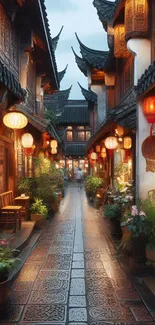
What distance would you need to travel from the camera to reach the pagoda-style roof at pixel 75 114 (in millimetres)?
48594

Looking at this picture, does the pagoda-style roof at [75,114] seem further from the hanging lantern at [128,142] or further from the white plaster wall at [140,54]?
the white plaster wall at [140,54]

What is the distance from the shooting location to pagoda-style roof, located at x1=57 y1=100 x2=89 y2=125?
48.6 m

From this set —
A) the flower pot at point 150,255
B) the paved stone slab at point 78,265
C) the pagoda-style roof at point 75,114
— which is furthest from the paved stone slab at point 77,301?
the pagoda-style roof at point 75,114

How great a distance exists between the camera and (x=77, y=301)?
18.0ft

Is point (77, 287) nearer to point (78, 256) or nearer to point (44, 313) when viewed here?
point (44, 313)

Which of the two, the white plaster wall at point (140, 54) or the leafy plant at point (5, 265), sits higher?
the white plaster wall at point (140, 54)

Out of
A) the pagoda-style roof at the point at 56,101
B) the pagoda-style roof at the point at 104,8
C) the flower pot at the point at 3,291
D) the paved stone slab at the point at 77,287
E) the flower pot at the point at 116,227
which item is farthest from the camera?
the pagoda-style roof at the point at 56,101

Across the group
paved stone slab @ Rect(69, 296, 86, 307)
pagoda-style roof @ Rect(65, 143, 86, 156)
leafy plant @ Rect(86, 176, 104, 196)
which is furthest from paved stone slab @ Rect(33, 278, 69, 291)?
pagoda-style roof @ Rect(65, 143, 86, 156)

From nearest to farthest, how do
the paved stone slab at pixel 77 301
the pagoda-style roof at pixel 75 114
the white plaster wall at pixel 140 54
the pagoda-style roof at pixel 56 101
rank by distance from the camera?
the paved stone slab at pixel 77 301 < the white plaster wall at pixel 140 54 < the pagoda-style roof at pixel 56 101 < the pagoda-style roof at pixel 75 114

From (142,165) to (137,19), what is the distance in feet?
10.8

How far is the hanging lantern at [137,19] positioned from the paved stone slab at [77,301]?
18.4 feet

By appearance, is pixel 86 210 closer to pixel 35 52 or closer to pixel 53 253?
pixel 35 52

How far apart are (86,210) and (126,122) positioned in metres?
8.84

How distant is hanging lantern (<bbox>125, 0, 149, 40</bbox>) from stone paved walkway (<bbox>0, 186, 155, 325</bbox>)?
502cm
